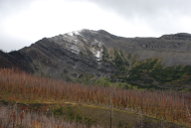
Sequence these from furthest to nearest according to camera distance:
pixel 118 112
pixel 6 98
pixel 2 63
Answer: pixel 2 63 < pixel 6 98 < pixel 118 112

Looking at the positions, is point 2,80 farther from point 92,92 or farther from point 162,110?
point 162,110

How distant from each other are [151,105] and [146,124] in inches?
1209

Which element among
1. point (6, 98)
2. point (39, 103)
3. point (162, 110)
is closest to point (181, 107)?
point (162, 110)

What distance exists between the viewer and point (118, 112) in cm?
10481

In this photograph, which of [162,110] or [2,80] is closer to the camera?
[162,110]

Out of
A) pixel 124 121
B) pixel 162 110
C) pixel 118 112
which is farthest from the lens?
pixel 162 110

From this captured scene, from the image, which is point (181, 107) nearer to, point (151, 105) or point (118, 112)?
point (151, 105)

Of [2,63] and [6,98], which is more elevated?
[2,63]

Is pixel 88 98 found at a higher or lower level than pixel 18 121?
lower

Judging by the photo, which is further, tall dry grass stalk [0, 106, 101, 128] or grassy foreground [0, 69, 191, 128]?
grassy foreground [0, 69, 191, 128]

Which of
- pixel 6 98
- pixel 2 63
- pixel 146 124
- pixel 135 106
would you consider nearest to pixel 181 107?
pixel 135 106

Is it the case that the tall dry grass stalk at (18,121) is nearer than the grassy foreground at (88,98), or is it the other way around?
the tall dry grass stalk at (18,121)

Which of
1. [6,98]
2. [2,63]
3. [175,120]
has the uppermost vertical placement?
[2,63]

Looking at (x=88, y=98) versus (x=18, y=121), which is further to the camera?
(x=88, y=98)
